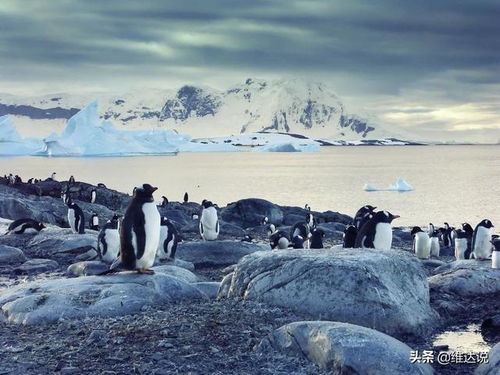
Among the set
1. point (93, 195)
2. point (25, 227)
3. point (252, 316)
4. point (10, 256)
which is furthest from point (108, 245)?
point (93, 195)

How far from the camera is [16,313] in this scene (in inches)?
336

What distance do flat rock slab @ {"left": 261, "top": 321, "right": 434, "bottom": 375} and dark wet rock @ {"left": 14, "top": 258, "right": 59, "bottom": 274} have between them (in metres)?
7.93

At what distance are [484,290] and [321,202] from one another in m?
42.0

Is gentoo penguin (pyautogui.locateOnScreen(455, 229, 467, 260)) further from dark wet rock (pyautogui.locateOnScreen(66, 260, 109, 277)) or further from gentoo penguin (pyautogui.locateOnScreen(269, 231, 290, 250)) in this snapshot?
dark wet rock (pyautogui.locateOnScreen(66, 260, 109, 277))

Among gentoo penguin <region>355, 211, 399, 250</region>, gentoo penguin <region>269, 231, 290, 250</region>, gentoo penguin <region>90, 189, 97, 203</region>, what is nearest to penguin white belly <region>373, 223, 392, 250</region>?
gentoo penguin <region>355, 211, 399, 250</region>

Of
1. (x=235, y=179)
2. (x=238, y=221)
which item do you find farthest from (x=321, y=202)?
(x=235, y=179)

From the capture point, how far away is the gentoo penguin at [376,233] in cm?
1387

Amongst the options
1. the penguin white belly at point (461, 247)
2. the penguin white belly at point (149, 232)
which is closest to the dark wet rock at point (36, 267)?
the penguin white belly at point (149, 232)

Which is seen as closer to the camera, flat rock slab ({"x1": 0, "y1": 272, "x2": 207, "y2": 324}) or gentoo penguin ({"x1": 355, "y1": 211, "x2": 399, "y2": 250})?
flat rock slab ({"x1": 0, "y1": 272, "x2": 207, "y2": 324})

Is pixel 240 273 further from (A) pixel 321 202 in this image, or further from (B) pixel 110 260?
(A) pixel 321 202

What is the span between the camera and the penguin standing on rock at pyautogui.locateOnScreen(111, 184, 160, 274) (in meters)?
9.73

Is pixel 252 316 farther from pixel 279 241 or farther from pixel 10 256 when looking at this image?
pixel 279 241

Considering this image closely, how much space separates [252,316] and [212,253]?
7.65 meters

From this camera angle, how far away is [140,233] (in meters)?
9.73
